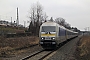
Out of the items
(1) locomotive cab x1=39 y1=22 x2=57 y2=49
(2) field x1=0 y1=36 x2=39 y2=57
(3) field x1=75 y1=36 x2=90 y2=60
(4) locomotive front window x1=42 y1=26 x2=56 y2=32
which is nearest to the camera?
(3) field x1=75 y1=36 x2=90 y2=60

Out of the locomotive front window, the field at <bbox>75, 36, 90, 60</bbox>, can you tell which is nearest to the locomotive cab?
the locomotive front window

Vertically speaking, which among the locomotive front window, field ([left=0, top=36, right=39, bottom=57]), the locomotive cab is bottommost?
field ([left=0, top=36, right=39, bottom=57])

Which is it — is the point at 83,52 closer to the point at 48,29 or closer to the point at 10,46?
the point at 48,29

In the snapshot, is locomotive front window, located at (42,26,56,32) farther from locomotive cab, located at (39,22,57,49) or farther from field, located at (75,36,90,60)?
field, located at (75,36,90,60)

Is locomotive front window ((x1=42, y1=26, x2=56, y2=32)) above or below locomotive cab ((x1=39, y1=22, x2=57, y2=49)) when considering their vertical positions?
above

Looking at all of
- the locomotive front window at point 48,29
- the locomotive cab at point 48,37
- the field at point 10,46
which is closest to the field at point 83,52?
the locomotive cab at point 48,37

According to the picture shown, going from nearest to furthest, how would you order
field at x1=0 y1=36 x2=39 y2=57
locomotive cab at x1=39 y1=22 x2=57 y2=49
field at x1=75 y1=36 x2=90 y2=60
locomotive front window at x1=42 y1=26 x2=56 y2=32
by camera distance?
field at x1=75 y1=36 x2=90 y2=60, field at x1=0 y1=36 x2=39 y2=57, locomotive cab at x1=39 y1=22 x2=57 y2=49, locomotive front window at x1=42 y1=26 x2=56 y2=32

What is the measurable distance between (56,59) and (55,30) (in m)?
7.79

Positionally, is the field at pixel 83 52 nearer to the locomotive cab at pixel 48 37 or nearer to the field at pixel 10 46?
the locomotive cab at pixel 48 37

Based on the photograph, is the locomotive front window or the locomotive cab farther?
the locomotive front window

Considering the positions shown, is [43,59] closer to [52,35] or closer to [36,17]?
[52,35]

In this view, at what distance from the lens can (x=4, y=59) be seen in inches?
627

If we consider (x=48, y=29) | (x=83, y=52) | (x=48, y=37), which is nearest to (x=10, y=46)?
(x=48, y=29)

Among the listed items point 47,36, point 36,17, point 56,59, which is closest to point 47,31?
point 47,36
